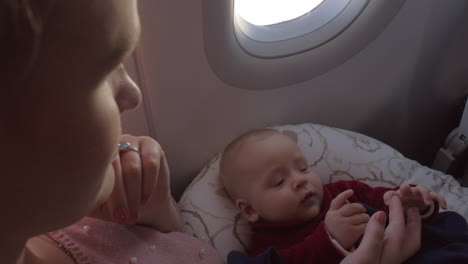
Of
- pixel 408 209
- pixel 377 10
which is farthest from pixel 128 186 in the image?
pixel 377 10

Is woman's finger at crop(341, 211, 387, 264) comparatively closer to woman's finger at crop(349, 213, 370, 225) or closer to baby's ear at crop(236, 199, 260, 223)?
woman's finger at crop(349, 213, 370, 225)

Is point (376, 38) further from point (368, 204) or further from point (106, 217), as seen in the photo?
point (106, 217)

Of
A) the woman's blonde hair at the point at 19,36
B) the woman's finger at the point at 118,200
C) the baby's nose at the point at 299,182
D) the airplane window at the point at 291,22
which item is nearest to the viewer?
the woman's blonde hair at the point at 19,36

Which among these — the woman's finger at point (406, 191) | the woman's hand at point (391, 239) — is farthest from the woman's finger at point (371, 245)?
the woman's finger at point (406, 191)

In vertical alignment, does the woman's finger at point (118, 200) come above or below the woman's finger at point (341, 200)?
above

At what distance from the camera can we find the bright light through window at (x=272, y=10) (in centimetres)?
113

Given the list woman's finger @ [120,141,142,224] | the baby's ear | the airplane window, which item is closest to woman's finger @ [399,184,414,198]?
the baby's ear

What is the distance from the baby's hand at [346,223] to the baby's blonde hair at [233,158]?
0.82 ft

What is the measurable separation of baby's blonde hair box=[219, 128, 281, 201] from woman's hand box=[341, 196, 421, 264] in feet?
1.13

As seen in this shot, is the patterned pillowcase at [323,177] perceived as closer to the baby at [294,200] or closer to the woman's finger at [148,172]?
the baby at [294,200]

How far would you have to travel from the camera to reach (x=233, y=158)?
1.09 metres

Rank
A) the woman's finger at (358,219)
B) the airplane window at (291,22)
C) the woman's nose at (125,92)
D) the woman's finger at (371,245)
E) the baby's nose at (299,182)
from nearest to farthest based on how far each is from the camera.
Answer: the woman's nose at (125,92) → the woman's finger at (371,245) → the woman's finger at (358,219) → the baby's nose at (299,182) → the airplane window at (291,22)

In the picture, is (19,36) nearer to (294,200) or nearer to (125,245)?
(125,245)

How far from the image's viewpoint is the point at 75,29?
30 cm
